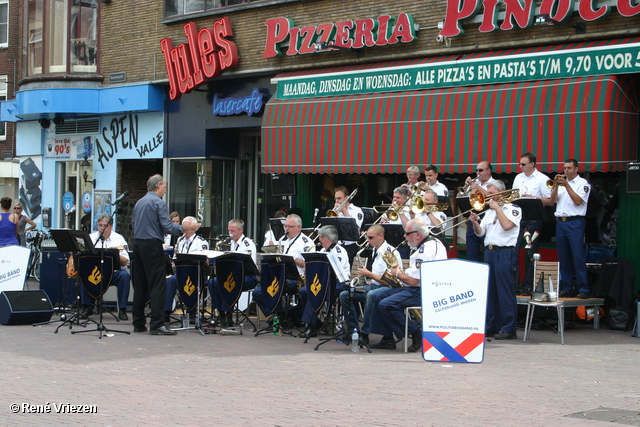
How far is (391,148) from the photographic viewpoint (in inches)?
659

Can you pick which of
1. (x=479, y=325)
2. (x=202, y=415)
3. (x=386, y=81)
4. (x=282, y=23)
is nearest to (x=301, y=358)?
(x=479, y=325)

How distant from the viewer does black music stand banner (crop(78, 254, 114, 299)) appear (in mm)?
13258

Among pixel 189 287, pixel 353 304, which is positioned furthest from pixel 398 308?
pixel 189 287

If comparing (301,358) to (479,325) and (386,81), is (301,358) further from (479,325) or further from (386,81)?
(386,81)

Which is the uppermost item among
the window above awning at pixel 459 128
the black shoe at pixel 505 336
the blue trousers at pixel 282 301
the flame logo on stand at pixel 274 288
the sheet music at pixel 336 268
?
the window above awning at pixel 459 128

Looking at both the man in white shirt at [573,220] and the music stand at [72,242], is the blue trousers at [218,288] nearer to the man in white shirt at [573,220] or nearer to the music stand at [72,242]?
the music stand at [72,242]

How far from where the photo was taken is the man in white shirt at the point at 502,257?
12016 millimetres

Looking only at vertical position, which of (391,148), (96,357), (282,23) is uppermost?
(282,23)

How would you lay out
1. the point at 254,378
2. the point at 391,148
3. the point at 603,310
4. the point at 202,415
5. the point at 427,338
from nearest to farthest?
1. the point at 202,415
2. the point at 254,378
3. the point at 427,338
4. the point at 603,310
5. the point at 391,148

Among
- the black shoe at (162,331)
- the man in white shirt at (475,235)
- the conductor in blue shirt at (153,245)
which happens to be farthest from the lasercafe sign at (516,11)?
the black shoe at (162,331)

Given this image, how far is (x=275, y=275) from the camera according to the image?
41.0ft

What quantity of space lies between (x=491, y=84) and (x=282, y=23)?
5163 mm

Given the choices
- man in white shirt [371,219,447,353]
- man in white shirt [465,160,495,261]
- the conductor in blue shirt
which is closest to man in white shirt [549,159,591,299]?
man in white shirt [465,160,495,261]

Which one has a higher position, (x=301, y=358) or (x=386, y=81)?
(x=386, y=81)
